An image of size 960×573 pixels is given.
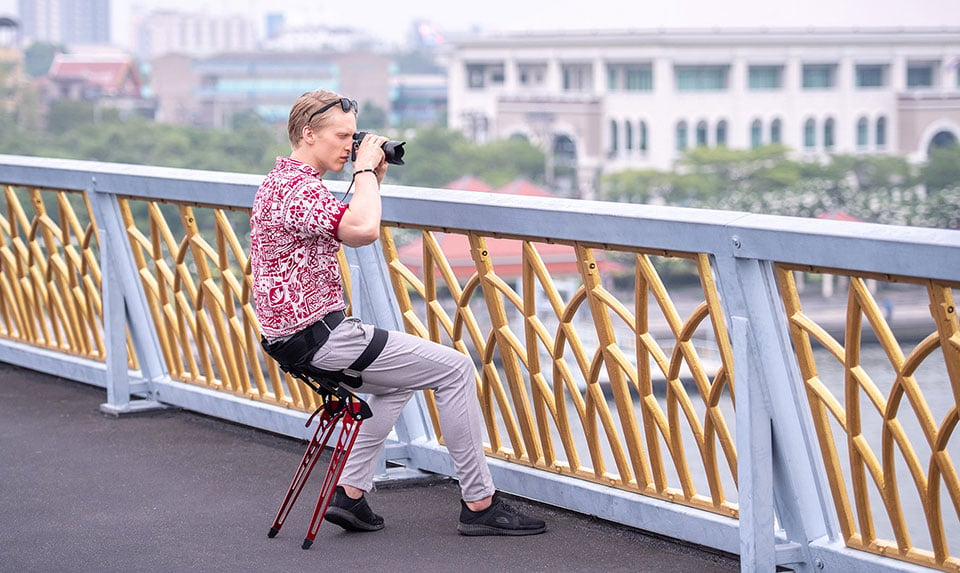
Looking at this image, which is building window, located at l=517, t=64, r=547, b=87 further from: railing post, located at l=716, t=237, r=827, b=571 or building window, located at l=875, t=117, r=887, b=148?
railing post, located at l=716, t=237, r=827, b=571

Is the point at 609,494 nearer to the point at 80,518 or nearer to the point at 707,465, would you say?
the point at 707,465

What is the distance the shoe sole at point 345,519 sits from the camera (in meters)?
3.46

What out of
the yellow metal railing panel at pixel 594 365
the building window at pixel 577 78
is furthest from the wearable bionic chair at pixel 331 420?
the building window at pixel 577 78

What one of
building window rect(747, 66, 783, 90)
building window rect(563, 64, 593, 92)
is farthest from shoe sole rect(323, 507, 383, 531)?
building window rect(563, 64, 593, 92)

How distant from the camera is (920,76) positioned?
102438mm

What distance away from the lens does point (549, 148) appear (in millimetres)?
100062

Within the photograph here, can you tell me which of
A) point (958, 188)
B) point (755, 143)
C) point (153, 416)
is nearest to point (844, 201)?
point (958, 188)

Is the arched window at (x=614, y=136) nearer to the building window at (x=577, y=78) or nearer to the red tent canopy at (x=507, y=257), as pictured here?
the building window at (x=577, y=78)

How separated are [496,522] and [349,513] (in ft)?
1.22

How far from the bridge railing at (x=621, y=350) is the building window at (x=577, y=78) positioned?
99.3 metres

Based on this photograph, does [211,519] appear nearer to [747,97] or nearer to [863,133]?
[747,97]

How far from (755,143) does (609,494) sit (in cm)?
9799

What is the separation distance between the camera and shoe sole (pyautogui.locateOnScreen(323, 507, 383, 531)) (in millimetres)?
3457

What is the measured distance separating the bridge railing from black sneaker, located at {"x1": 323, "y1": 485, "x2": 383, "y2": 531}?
44cm
